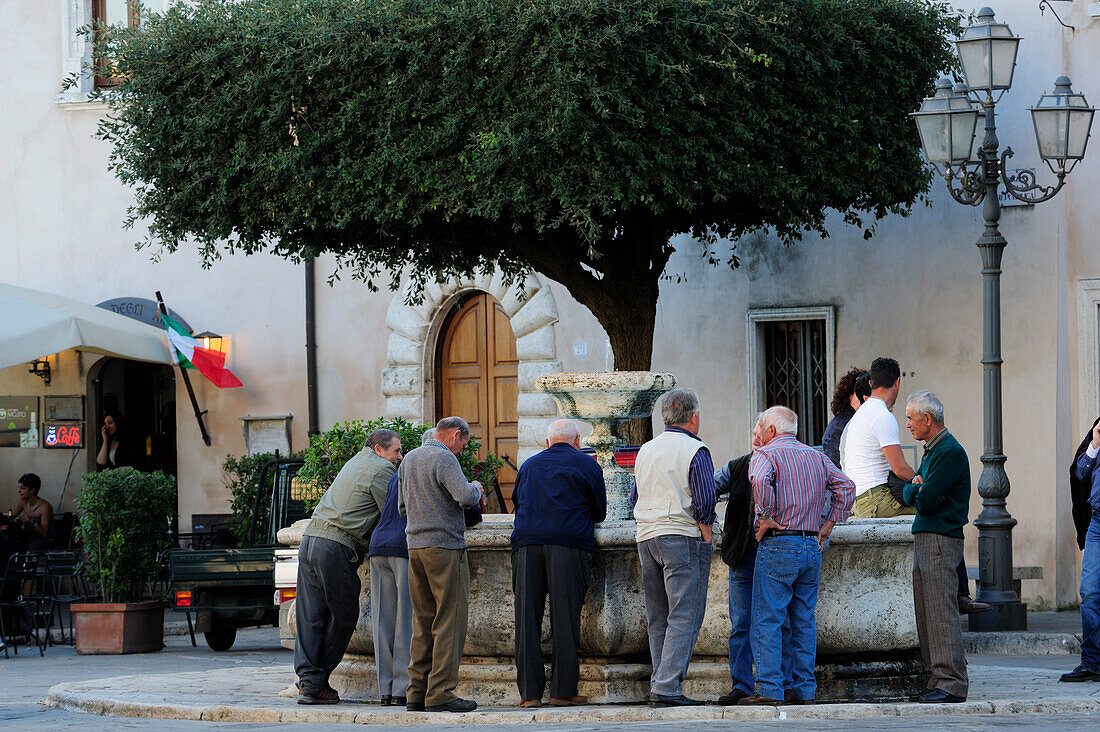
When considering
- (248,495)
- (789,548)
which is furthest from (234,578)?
(789,548)

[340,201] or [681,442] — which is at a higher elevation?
[340,201]

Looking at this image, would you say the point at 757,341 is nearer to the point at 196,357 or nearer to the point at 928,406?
the point at 196,357

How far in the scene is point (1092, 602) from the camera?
944cm

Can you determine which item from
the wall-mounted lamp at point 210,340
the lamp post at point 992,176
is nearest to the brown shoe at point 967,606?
the lamp post at point 992,176

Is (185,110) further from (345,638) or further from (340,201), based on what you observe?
(345,638)

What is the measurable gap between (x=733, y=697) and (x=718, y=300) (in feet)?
27.0

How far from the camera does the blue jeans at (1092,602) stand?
9.45 meters

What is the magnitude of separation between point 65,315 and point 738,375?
6823 millimetres

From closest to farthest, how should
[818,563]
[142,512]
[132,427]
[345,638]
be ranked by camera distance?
[818,563]
[345,638]
[142,512]
[132,427]

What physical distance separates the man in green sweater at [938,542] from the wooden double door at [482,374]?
9.52 metres

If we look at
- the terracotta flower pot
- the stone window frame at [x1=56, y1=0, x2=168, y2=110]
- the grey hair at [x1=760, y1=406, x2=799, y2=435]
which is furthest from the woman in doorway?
the grey hair at [x1=760, y1=406, x2=799, y2=435]

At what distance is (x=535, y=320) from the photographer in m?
17.5

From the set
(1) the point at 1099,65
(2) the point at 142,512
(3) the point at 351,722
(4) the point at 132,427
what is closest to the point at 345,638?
(3) the point at 351,722

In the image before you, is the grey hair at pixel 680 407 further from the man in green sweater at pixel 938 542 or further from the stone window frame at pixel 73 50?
the stone window frame at pixel 73 50
